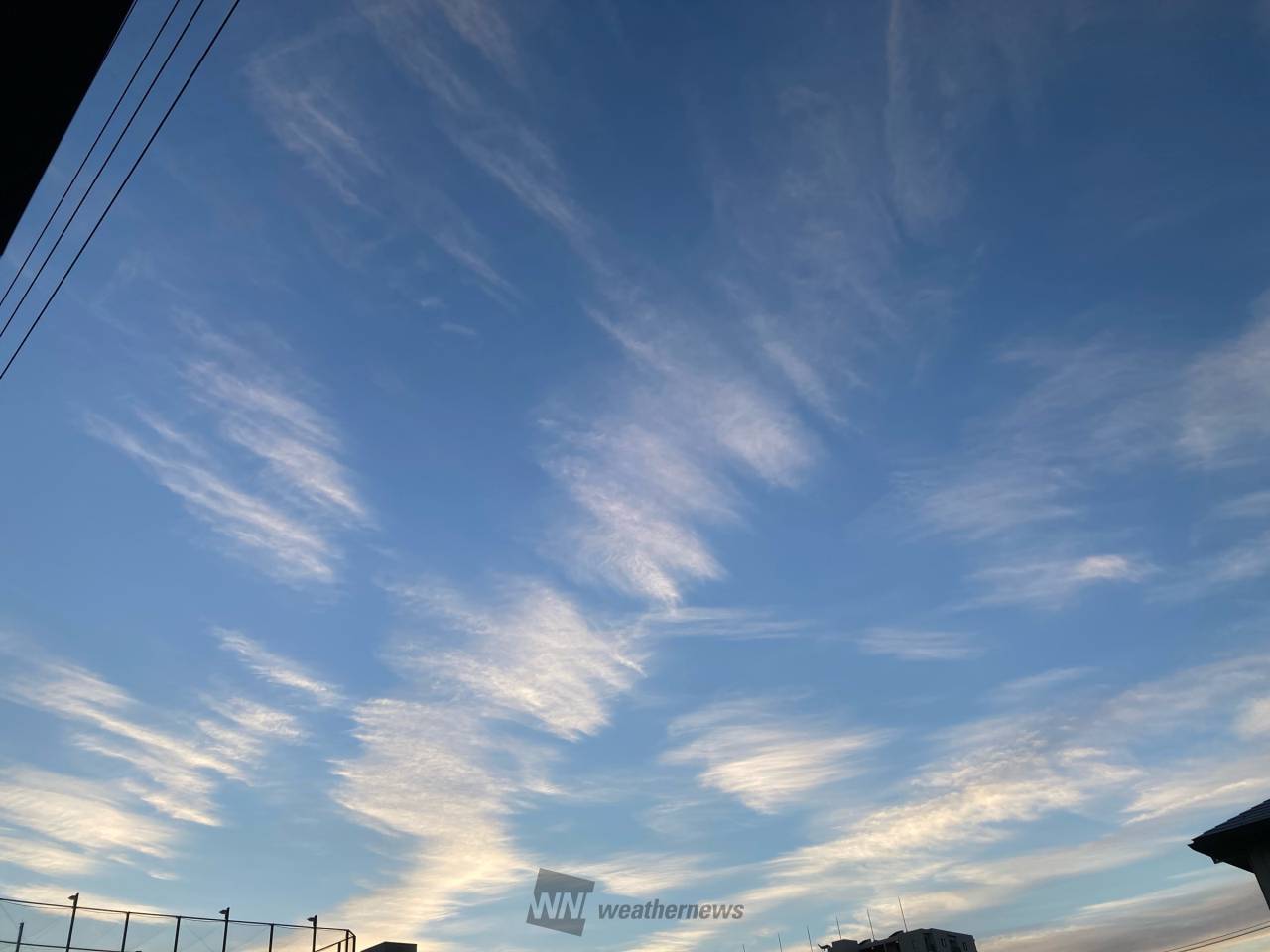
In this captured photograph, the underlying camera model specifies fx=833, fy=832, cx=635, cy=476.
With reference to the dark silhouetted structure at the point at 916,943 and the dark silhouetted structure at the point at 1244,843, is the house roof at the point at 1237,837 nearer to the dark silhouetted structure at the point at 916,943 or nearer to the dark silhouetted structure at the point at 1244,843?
the dark silhouetted structure at the point at 1244,843

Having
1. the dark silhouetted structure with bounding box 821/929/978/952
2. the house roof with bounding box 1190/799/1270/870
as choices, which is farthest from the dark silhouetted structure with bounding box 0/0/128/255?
the dark silhouetted structure with bounding box 821/929/978/952

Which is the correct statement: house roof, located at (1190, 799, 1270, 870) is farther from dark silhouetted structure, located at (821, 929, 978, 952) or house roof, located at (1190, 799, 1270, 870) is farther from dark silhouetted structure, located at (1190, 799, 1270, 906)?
dark silhouetted structure, located at (821, 929, 978, 952)

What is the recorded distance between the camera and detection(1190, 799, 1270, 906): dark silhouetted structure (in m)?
20.7

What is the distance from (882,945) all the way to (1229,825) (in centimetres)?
9610

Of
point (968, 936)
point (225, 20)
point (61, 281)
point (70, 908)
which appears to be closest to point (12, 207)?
point (61, 281)

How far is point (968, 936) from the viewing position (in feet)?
356

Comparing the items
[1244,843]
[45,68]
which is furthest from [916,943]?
[45,68]

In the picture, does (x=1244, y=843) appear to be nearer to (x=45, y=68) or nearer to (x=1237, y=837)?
(x=1237, y=837)

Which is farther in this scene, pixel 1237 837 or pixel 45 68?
pixel 1237 837

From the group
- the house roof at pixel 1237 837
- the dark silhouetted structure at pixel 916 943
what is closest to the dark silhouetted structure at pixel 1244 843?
the house roof at pixel 1237 837

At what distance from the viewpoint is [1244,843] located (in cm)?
2128

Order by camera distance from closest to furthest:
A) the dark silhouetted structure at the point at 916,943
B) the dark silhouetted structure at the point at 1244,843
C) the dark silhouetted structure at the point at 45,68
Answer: the dark silhouetted structure at the point at 45,68 < the dark silhouetted structure at the point at 1244,843 < the dark silhouetted structure at the point at 916,943

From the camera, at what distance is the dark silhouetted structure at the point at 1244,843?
20719 mm

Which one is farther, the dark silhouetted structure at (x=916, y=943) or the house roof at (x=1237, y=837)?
the dark silhouetted structure at (x=916, y=943)
